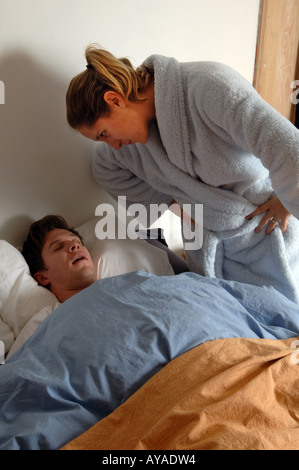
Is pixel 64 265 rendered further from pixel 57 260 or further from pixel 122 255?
pixel 122 255

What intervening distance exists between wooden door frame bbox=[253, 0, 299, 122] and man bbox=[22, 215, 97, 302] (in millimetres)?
1276

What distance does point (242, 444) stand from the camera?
0.68m

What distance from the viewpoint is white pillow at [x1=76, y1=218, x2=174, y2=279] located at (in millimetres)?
1428

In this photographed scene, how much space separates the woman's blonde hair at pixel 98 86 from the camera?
1.13 m

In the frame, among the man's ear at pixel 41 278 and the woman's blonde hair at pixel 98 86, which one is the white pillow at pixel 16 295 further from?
the woman's blonde hair at pixel 98 86

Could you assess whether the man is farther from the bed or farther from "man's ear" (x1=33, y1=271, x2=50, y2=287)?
the bed

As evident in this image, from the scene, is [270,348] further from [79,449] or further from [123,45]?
[123,45]

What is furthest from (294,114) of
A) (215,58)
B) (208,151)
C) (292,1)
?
(208,151)

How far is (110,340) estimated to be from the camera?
0.94m

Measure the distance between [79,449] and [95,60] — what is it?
3.04 ft

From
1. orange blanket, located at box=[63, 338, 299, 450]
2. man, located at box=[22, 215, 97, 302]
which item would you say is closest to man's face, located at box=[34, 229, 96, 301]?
man, located at box=[22, 215, 97, 302]

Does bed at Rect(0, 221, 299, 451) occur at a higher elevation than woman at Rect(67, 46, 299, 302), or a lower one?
lower

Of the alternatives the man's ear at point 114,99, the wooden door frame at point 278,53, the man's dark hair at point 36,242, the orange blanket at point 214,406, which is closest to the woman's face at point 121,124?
the man's ear at point 114,99

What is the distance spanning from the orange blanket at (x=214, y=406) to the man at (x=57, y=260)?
525 mm
